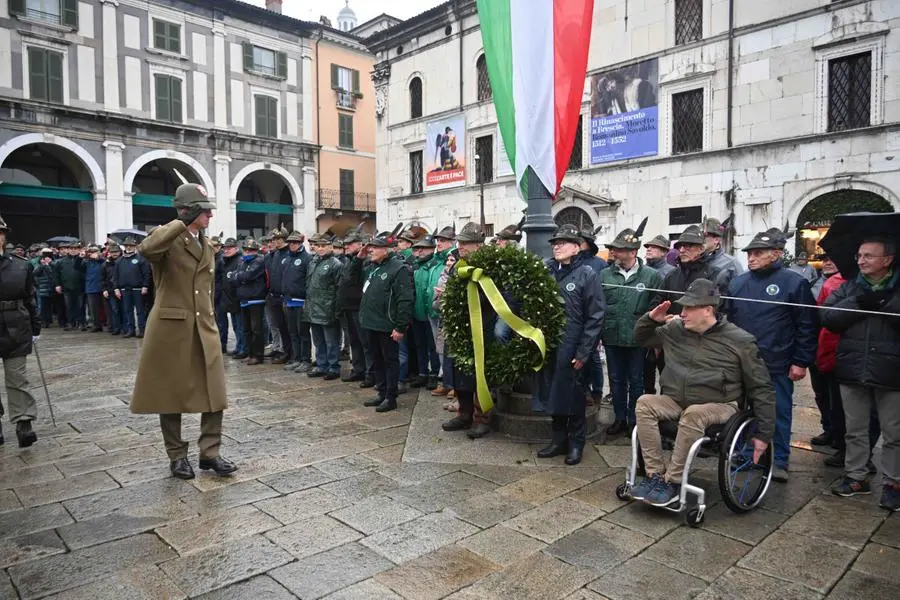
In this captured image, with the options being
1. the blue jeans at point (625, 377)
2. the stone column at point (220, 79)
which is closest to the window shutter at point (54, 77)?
the stone column at point (220, 79)

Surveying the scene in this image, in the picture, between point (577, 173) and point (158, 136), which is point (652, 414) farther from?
point (158, 136)

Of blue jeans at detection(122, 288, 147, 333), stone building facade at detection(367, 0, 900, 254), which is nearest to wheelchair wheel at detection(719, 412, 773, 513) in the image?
blue jeans at detection(122, 288, 147, 333)

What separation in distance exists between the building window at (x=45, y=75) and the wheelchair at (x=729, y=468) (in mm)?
28814

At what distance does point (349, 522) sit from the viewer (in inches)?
153

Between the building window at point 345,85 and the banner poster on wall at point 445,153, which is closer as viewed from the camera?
the banner poster on wall at point 445,153

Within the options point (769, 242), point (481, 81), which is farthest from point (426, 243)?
point (481, 81)

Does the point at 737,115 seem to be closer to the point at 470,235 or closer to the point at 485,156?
the point at 485,156

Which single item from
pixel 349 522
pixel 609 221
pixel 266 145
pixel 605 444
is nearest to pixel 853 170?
pixel 609 221

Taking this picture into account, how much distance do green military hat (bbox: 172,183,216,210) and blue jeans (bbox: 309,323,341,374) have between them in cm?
401

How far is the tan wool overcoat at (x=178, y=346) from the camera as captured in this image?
4.57 metres

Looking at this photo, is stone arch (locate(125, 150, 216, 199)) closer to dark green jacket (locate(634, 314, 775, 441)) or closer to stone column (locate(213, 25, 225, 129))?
stone column (locate(213, 25, 225, 129))

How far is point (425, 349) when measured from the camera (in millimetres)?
8406

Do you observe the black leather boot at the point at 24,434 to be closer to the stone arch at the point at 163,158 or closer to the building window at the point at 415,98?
the stone arch at the point at 163,158

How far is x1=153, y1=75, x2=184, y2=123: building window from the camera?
1106 inches
